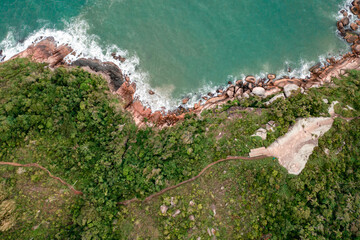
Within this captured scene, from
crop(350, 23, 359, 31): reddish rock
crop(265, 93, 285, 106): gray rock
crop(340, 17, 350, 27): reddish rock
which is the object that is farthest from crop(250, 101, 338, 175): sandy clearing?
crop(340, 17, 350, 27): reddish rock

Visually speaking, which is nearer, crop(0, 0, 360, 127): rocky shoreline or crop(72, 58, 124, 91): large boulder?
crop(0, 0, 360, 127): rocky shoreline

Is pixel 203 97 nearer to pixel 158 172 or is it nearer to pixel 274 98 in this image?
pixel 274 98

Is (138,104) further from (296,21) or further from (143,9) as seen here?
(296,21)

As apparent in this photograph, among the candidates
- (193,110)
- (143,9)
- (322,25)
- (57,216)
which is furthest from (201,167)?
(322,25)

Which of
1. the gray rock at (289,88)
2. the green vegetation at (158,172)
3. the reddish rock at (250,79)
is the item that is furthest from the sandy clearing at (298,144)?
the reddish rock at (250,79)

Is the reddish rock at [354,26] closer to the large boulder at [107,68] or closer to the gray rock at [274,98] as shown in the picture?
the gray rock at [274,98]

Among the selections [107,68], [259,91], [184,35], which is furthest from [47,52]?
[259,91]

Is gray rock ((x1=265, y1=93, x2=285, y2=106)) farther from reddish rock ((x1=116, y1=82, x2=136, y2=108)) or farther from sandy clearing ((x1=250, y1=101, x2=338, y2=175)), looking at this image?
reddish rock ((x1=116, y1=82, x2=136, y2=108))
